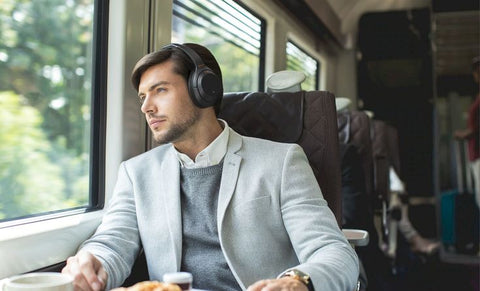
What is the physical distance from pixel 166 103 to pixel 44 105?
35 cm

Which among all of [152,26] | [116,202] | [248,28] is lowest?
[116,202]

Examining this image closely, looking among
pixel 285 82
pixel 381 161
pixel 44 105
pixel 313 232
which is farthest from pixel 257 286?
pixel 381 161

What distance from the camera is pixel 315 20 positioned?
177 inches

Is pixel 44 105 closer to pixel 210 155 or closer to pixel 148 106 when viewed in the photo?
pixel 148 106

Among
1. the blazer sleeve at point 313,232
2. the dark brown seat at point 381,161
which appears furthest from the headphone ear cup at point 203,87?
the dark brown seat at point 381,161

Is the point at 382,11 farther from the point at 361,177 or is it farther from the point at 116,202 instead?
the point at 116,202

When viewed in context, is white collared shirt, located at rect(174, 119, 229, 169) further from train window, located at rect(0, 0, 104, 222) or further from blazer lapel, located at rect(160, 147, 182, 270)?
train window, located at rect(0, 0, 104, 222)

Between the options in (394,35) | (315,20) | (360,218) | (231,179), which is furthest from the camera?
(394,35)

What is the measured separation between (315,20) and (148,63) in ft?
10.2

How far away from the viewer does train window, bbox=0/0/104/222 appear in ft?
4.88

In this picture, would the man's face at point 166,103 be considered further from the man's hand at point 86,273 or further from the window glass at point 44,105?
the man's hand at point 86,273

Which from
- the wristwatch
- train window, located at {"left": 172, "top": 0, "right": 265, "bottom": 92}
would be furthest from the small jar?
train window, located at {"left": 172, "top": 0, "right": 265, "bottom": 92}

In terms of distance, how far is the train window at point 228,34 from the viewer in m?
2.39

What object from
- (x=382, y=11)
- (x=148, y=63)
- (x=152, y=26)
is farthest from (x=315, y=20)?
(x=148, y=63)
